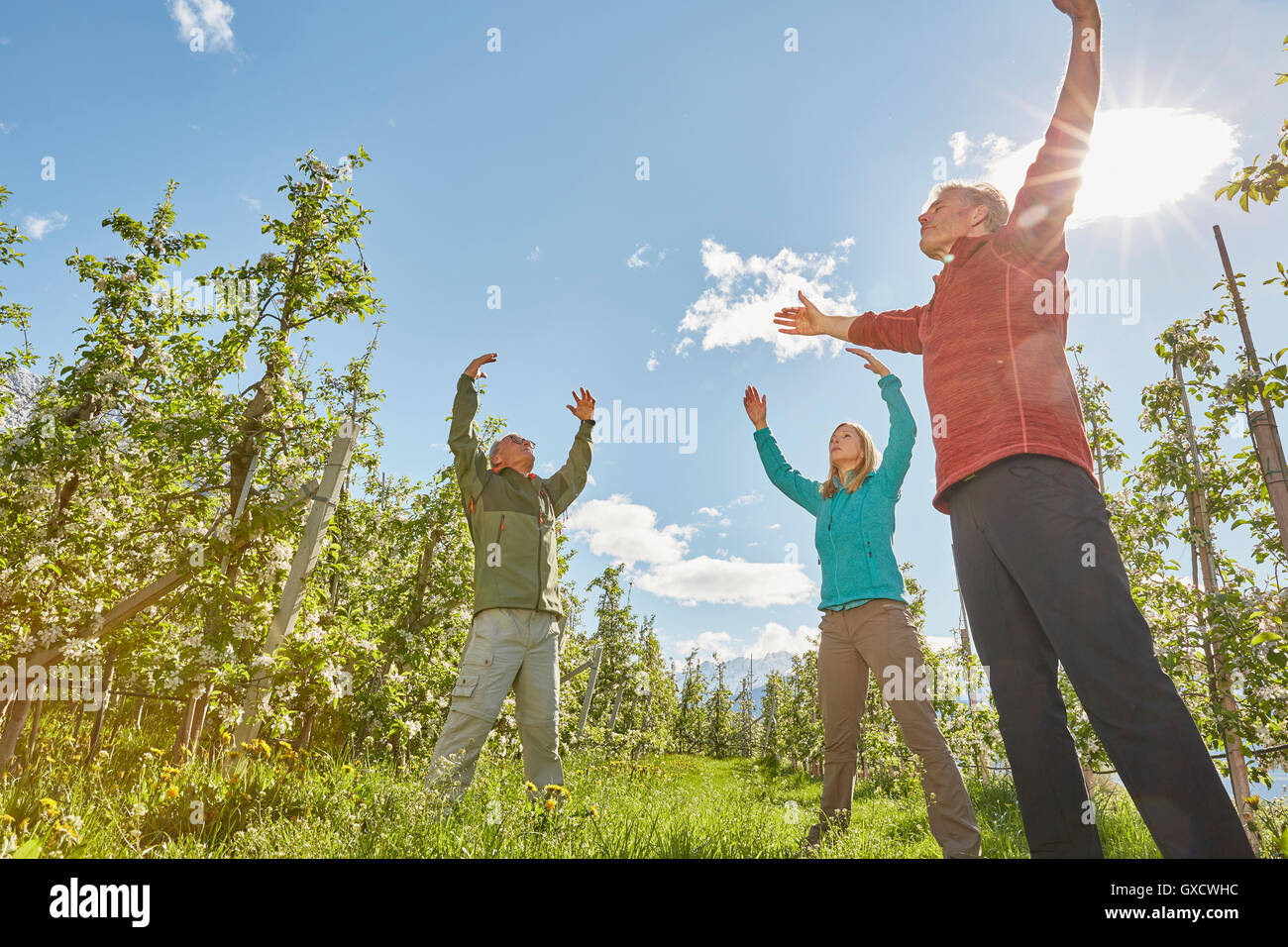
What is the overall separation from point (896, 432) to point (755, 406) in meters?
0.95

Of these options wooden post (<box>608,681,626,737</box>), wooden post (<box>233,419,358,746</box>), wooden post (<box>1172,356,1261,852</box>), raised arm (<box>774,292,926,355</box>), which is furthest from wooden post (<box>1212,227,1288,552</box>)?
wooden post (<box>608,681,626,737</box>)

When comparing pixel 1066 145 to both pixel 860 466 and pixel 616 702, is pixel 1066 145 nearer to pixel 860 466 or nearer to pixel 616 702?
pixel 860 466

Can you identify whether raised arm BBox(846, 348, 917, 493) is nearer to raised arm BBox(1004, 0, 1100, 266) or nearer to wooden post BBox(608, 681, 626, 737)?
raised arm BBox(1004, 0, 1100, 266)

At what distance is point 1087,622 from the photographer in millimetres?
1627

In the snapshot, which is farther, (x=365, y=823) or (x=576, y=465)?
(x=576, y=465)

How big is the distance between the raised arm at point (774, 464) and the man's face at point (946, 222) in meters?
1.96

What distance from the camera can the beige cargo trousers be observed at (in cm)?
374

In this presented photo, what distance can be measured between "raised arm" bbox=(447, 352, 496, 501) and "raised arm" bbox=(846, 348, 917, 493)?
263cm

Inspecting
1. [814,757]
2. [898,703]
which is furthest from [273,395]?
[814,757]

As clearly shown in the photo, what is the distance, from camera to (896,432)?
12.7ft

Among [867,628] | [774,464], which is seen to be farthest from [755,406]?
[867,628]

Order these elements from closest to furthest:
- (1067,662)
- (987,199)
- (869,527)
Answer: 1. (1067,662)
2. (987,199)
3. (869,527)
